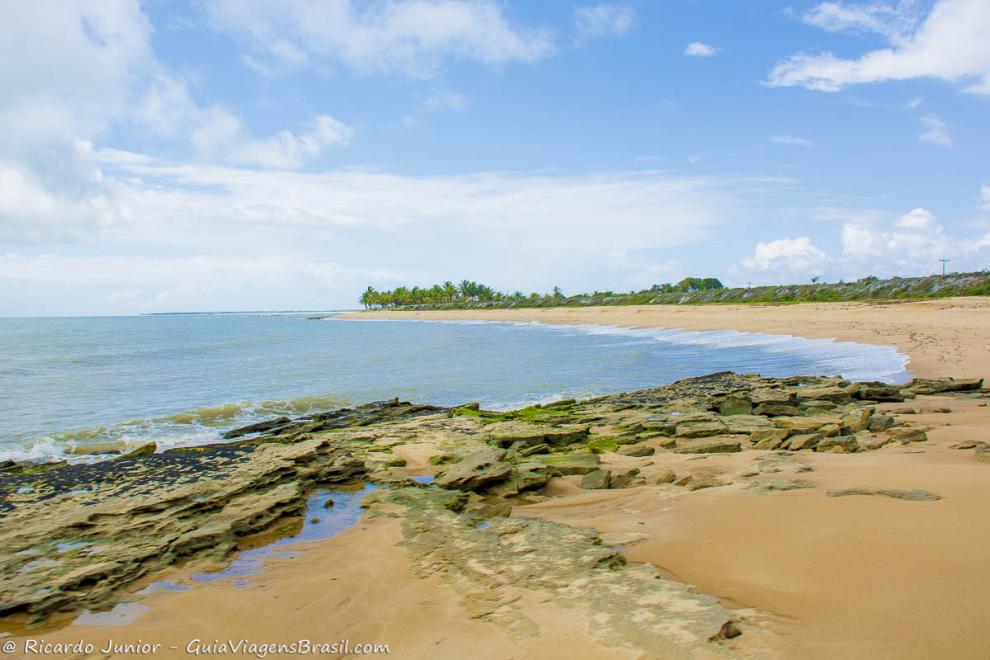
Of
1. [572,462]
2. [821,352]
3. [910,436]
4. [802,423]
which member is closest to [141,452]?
[572,462]

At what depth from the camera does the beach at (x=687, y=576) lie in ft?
11.4

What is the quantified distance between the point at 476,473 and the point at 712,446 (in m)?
3.97

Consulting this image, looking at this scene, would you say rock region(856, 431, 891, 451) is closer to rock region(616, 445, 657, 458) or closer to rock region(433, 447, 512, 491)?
rock region(616, 445, 657, 458)

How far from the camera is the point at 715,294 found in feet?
254

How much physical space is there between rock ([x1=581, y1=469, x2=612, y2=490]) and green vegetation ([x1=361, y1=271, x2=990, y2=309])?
5279 cm

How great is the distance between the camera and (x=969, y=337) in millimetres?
23359

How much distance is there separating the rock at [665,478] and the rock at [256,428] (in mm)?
10434

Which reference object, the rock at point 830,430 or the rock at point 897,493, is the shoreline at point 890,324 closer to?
the rock at point 830,430

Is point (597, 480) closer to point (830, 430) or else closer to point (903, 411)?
point (830, 430)

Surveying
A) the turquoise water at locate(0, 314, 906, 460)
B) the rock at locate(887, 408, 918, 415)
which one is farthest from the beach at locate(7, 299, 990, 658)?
the turquoise water at locate(0, 314, 906, 460)

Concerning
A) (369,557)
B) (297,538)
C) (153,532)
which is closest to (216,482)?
(153,532)

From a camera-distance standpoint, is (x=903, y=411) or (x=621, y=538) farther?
(x=903, y=411)

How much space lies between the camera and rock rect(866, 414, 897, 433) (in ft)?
30.4

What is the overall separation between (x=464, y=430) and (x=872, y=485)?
7.69 meters
